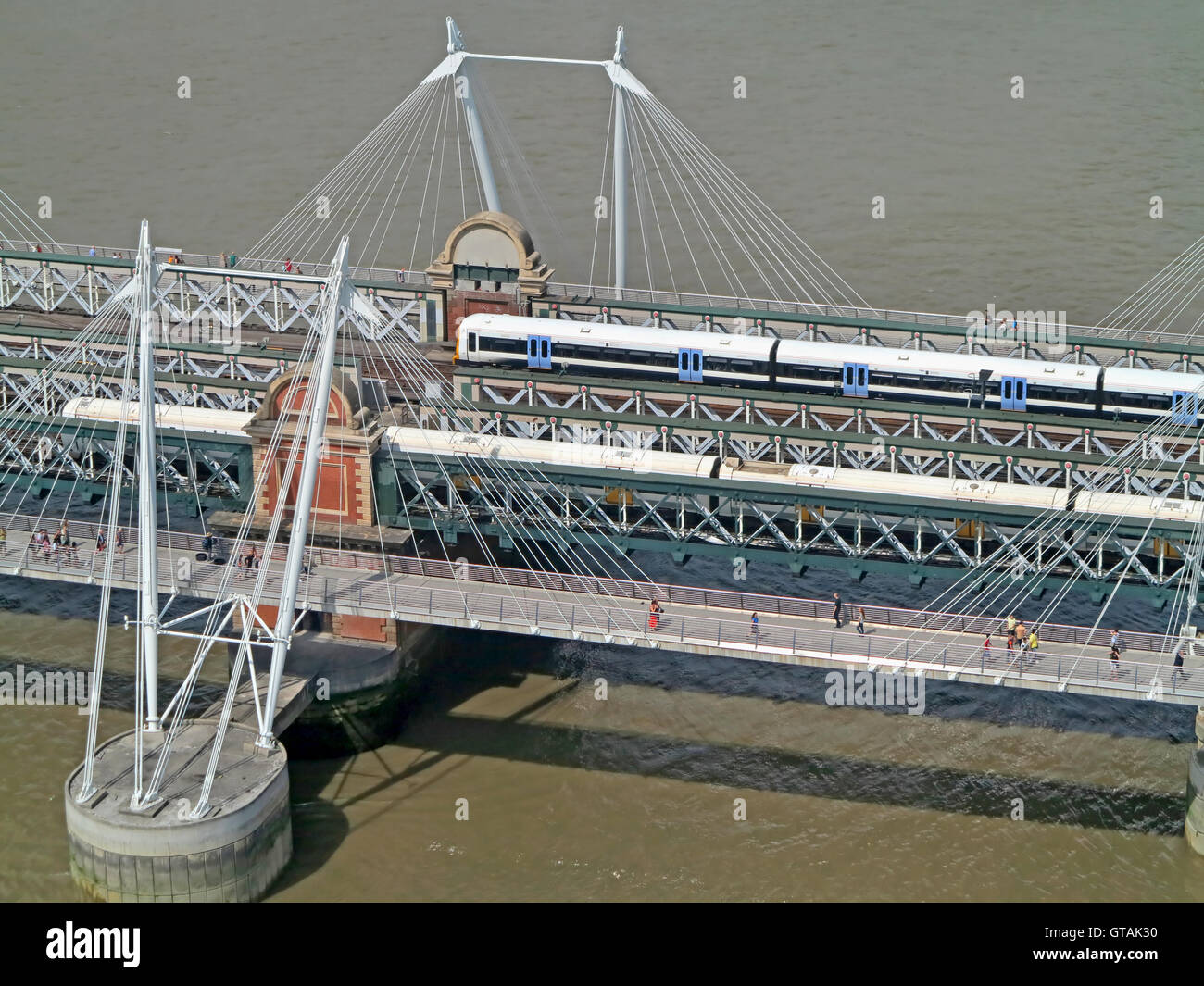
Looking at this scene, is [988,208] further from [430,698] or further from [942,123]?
[430,698]

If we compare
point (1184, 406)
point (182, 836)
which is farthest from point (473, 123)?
point (182, 836)

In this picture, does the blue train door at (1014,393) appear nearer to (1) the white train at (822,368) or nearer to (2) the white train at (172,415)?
(1) the white train at (822,368)

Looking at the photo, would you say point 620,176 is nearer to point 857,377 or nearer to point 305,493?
point 857,377

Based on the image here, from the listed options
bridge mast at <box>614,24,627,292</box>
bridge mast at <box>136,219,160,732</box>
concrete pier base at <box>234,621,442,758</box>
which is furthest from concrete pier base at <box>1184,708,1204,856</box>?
bridge mast at <box>136,219,160,732</box>

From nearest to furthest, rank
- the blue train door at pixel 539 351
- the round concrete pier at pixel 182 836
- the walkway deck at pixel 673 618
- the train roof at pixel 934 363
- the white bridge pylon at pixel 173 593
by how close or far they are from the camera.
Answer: the round concrete pier at pixel 182 836 < the white bridge pylon at pixel 173 593 < the walkway deck at pixel 673 618 < the train roof at pixel 934 363 < the blue train door at pixel 539 351

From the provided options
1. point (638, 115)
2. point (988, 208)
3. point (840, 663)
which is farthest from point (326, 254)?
point (840, 663)

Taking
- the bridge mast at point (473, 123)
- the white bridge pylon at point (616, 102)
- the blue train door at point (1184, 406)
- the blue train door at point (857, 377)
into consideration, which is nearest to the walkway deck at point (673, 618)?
the blue train door at point (1184, 406)
